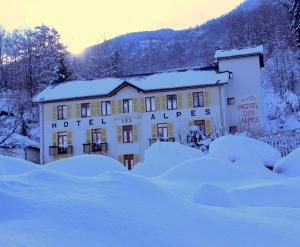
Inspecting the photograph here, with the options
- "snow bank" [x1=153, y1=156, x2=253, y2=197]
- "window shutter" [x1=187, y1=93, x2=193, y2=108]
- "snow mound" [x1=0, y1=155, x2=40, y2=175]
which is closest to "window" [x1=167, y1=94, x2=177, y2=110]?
"window shutter" [x1=187, y1=93, x2=193, y2=108]

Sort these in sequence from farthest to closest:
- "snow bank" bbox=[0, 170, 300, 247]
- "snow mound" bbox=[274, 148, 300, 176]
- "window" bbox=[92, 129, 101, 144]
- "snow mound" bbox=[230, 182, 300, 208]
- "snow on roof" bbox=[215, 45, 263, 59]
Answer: "window" bbox=[92, 129, 101, 144], "snow on roof" bbox=[215, 45, 263, 59], "snow mound" bbox=[274, 148, 300, 176], "snow mound" bbox=[230, 182, 300, 208], "snow bank" bbox=[0, 170, 300, 247]

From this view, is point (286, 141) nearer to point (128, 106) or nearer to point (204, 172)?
point (204, 172)

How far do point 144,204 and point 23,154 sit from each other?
37.2m

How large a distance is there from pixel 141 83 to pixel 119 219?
33.6 meters

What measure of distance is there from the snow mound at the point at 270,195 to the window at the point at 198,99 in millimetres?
28287

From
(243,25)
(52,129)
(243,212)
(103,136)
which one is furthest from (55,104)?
(243,25)

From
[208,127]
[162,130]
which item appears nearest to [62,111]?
[162,130]

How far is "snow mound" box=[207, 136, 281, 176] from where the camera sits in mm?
12273

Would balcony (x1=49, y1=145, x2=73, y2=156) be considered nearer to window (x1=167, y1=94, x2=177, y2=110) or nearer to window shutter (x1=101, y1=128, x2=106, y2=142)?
window shutter (x1=101, y1=128, x2=106, y2=142)

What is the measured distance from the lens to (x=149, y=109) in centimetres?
3631

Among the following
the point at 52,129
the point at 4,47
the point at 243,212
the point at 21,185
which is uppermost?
the point at 4,47

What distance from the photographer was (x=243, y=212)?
16.2 ft

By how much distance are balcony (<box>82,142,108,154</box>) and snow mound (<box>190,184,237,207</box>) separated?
31.2 m

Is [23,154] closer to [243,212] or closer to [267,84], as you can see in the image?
[267,84]
